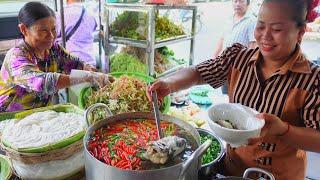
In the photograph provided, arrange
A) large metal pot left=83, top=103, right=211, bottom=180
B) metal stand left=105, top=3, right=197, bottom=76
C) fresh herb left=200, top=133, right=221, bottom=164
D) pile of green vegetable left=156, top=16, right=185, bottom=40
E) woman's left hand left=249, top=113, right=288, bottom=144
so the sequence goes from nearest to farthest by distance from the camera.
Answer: large metal pot left=83, top=103, right=211, bottom=180 → woman's left hand left=249, top=113, right=288, bottom=144 → fresh herb left=200, top=133, right=221, bottom=164 → metal stand left=105, top=3, right=197, bottom=76 → pile of green vegetable left=156, top=16, right=185, bottom=40

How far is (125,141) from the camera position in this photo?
3.36 ft

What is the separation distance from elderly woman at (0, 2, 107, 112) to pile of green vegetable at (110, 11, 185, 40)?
1.08 metres

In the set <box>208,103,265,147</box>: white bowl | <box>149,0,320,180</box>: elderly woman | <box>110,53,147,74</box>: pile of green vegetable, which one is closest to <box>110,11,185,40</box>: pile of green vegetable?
<box>110,53,147,74</box>: pile of green vegetable

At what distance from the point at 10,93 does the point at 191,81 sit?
1.31m

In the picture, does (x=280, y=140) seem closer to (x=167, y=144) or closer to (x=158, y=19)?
(x=167, y=144)

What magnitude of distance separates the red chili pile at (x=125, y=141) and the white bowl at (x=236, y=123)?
0.19m

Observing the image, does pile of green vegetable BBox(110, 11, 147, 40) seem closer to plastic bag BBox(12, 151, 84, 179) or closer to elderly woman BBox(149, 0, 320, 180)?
elderly woman BBox(149, 0, 320, 180)

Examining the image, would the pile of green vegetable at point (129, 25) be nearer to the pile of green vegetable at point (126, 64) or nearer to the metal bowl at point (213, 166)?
the pile of green vegetable at point (126, 64)

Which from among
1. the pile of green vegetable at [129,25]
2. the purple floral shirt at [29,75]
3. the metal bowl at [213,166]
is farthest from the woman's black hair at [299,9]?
the pile of green vegetable at [129,25]

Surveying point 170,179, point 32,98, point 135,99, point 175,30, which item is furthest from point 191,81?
point 175,30

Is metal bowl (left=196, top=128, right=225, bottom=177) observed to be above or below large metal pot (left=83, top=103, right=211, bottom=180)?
below

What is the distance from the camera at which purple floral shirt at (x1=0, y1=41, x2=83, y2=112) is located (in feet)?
5.79

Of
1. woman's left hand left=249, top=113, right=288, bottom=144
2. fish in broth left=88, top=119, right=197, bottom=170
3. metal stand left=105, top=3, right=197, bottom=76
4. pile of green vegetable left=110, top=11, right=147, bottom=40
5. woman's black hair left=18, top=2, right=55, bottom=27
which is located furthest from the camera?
pile of green vegetable left=110, top=11, right=147, bottom=40

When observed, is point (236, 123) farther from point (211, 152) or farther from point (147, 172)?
point (147, 172)
